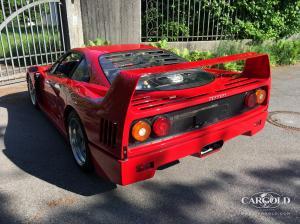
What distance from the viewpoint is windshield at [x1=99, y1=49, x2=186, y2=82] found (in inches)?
133

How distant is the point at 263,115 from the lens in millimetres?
3469

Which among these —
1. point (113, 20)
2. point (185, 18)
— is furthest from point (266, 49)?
point (113, 20)

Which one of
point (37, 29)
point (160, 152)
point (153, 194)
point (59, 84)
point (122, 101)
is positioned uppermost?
point (37, 29)

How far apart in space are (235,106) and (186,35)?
6698 mm

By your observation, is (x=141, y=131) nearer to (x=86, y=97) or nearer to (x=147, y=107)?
(x=147, y=107)

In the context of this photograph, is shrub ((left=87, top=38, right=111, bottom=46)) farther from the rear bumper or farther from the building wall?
the rear bumper

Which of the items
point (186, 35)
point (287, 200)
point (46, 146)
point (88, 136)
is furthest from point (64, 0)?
point (287, 200)

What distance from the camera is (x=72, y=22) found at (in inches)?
346

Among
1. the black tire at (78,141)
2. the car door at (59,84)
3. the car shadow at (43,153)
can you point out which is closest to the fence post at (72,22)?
the car shadow at (43,153)

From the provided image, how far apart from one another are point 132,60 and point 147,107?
1.21 m

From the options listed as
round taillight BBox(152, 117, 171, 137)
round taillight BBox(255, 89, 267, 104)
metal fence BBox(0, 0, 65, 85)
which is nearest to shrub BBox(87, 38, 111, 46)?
metal fence BBox(0, 0, 65, 85)

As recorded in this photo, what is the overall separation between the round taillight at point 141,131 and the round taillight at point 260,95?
58.0 inches

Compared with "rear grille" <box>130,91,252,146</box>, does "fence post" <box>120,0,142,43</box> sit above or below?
above

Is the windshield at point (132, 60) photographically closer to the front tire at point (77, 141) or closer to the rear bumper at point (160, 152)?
the front tire at point (77, 141)
